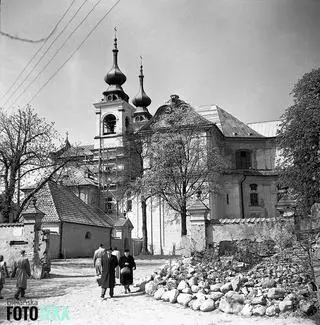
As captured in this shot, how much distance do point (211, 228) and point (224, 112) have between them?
34336mm

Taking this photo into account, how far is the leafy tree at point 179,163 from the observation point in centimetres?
2923

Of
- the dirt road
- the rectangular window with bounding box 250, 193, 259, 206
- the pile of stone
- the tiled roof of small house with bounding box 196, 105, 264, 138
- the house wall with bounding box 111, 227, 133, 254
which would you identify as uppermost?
the tiled roof of small house with bounding box 196, 105, 264, 138

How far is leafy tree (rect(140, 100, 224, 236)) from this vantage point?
2923cm

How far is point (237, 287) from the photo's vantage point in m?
10.7

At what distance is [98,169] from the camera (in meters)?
48.0

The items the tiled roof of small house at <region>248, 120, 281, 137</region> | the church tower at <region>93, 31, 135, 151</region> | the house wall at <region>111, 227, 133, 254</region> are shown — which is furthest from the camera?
the church tower at <region>93, 31, 135, 151</region>

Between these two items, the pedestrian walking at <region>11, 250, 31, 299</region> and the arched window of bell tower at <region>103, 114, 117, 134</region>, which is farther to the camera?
the arched window of bell tower at <region>103, 114, 117, 134</region>

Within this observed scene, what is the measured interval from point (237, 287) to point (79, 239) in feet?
78.2

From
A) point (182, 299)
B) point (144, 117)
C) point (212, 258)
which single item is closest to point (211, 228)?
point (212, 258)

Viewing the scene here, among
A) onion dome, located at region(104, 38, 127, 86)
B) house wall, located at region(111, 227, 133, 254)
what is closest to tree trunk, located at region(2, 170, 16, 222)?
house wall, located at region(111, 227, 133, 254)

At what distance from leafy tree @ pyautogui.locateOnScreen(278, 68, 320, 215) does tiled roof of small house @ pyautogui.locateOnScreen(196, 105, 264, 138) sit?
15450mm

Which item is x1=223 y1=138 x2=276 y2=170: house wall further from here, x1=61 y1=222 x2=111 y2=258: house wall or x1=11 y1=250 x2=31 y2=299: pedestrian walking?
x1=11 y1=250 x2=31 y2=299: pedestrian walking

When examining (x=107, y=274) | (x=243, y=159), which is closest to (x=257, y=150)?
(x=243, y=159)

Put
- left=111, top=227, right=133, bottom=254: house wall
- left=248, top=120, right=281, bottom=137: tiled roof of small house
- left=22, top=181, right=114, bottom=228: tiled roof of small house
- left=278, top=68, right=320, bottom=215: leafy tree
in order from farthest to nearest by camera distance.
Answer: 1. left=248, top=120, right=281, bottom=137: tiled roof of small house
2. left=111, top=227, right=133, bottom=254: house wall
3. left=22, top=181, right=114, bottom=228: tiled roof of small house
4. left=278, top=68, right=320, bottom=215: leafy tree
